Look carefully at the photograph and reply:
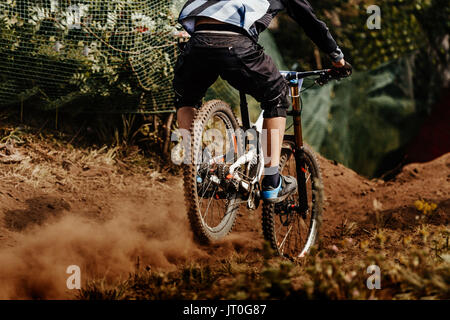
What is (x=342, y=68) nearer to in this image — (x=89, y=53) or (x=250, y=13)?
(x=250, y=13)

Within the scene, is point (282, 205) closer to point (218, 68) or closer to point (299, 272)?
point (299, 272)

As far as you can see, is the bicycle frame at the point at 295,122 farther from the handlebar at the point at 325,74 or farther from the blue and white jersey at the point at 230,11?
the blue and white jersey at the point at 230,11

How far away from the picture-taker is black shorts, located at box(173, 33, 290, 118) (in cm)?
349

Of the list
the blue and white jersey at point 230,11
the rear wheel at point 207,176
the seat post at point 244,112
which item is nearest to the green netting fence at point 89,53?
the rear wheel at point 207,176

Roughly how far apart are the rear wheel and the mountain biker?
22 centimetres

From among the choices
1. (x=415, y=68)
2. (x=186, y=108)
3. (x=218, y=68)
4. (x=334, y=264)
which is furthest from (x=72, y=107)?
(x=415, y=68)

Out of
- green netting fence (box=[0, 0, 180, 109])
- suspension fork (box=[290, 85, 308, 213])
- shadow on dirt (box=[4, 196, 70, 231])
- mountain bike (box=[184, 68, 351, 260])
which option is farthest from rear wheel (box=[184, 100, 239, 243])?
green netting fence (box=[0, 0, 180, 109])

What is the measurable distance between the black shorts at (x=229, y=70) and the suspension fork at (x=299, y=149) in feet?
1.30

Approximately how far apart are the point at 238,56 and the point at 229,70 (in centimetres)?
11

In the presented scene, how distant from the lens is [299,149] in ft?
15.0

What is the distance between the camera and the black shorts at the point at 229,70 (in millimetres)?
3488

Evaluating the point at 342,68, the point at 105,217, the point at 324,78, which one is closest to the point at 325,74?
the point at 324,78

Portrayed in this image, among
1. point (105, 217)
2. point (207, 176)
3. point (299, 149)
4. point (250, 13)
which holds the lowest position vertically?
point (105, 217)

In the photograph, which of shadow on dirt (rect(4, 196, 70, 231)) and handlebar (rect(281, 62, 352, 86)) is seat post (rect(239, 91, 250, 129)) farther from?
shadow on dirt (rect(4, 196, 70, 231))
